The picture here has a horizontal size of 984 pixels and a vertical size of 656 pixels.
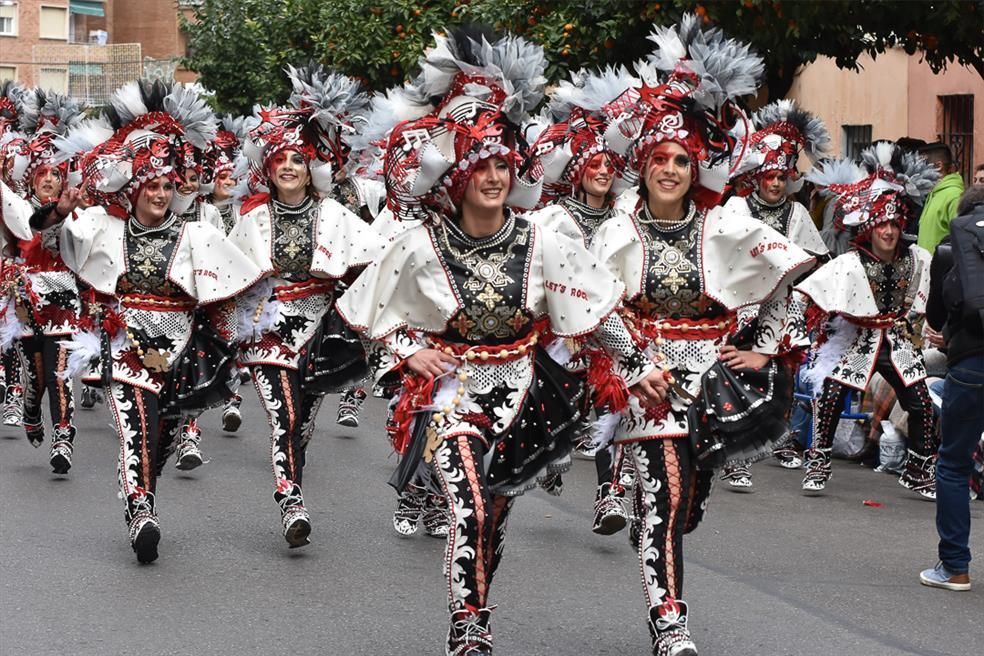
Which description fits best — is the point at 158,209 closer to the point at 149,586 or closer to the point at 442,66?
the point at 149,586

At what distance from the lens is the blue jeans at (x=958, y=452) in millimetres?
7870

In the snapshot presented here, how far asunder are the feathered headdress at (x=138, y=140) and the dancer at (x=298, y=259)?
22.0 inches

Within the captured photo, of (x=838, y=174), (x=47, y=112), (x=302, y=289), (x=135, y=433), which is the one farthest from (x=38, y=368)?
(x=838, y=174)

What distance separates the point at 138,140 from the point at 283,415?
5.09 feet

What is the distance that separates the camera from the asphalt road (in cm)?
692

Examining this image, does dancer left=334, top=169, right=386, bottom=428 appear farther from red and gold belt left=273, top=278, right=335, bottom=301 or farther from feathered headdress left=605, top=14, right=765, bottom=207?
feathered headdress left=605, top=14, right=765, bottom=207

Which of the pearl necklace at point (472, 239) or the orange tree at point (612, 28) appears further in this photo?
the orange tree at point (612, 28)

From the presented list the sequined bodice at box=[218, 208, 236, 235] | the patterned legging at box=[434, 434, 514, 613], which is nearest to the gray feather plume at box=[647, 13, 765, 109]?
the patterned legging at box=[434, 434, 514, 613]

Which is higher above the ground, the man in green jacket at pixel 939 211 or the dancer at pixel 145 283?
the man in green jacket at pixel 939 211

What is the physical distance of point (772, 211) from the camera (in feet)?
40.1

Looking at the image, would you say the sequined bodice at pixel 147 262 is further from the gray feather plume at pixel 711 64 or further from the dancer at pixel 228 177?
the dancer at pixel 228 177

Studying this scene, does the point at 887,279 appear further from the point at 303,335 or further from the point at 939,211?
the point at 303,335

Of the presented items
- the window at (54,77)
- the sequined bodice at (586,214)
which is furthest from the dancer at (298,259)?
the window at (54,77)

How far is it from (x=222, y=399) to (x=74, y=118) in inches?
248
